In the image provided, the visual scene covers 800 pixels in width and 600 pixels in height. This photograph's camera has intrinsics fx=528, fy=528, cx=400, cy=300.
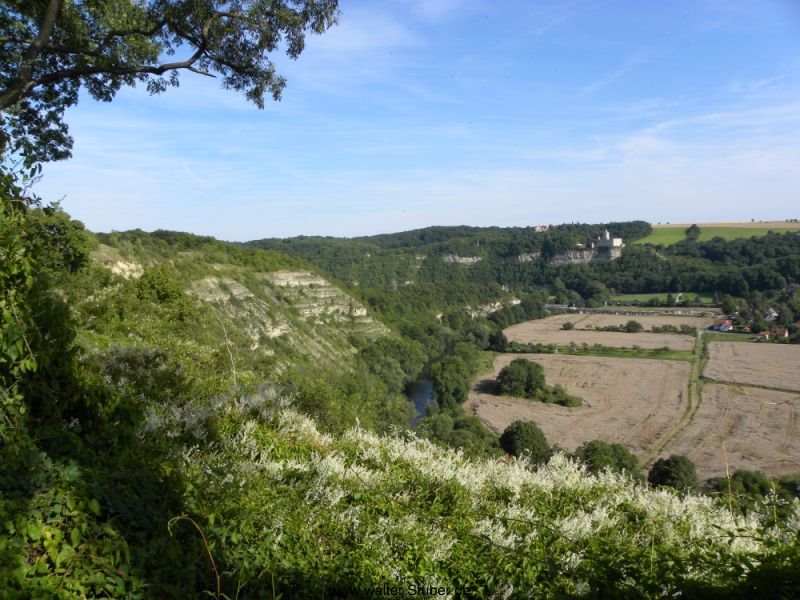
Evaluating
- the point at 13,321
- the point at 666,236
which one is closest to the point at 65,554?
the point at 13,321

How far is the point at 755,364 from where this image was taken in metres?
52.6

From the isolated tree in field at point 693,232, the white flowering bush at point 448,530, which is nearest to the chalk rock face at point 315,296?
the white flowering bush at point 448,530

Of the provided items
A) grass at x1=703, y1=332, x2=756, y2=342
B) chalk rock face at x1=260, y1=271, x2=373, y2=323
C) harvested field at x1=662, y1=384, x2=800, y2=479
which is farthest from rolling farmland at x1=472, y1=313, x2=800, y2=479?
chalk rock face at x1=260, y1=271, x2=373, y2=323

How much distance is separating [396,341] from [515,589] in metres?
67.6

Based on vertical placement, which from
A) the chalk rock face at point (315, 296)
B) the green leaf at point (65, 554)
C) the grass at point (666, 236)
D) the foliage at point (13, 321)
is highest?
the grass at point (666, 236)

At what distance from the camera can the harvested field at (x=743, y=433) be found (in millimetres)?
27173

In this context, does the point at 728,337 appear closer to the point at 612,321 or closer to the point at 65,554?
the point at 612,321

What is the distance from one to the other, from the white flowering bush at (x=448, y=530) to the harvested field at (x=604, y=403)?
28.3m

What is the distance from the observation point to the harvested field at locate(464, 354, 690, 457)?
35000 millimetres

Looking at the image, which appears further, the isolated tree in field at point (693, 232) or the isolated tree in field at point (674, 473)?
the isolated tree in field at point (693, 232)

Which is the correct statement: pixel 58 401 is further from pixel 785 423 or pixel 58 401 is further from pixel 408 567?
pixel 785 423

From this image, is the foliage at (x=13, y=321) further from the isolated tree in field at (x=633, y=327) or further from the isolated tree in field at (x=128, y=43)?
the isolated tree in field at (x=633, y=327)

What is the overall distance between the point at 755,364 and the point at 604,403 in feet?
66.9

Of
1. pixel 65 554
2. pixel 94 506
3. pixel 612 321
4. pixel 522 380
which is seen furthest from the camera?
pixel 612 321
